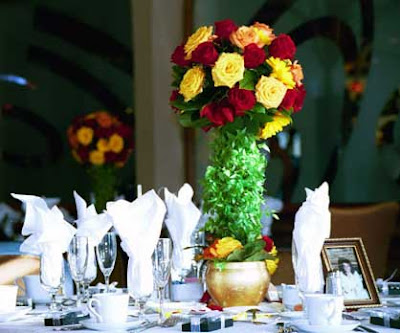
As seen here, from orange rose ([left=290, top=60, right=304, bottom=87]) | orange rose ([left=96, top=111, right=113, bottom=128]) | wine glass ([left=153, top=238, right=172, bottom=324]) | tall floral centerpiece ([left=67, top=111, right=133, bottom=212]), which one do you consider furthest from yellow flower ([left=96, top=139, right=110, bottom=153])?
wine glass ([left=153, top=238, right=172, bottom=324])

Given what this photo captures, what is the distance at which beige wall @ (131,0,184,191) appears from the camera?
737 cm

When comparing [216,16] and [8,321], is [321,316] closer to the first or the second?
[8,321]

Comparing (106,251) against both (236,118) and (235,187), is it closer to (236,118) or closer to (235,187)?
(235,187)

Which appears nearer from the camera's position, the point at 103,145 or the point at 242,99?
the point at 242,99

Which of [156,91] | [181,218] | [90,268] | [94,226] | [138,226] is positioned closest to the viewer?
[138,226]

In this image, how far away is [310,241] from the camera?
2.84 meters

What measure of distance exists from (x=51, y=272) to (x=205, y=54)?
77 centimetres

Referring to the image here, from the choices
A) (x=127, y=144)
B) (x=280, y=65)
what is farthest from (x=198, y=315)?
(x=127, y=144)

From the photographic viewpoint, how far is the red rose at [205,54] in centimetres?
295

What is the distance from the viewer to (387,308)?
111 inches

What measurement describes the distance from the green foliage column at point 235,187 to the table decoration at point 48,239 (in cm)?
44

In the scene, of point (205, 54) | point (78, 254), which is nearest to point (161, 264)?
point (78, 254)

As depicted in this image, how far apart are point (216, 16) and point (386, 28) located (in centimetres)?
132

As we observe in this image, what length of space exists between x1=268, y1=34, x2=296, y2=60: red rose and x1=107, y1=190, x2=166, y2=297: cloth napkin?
563 mm
